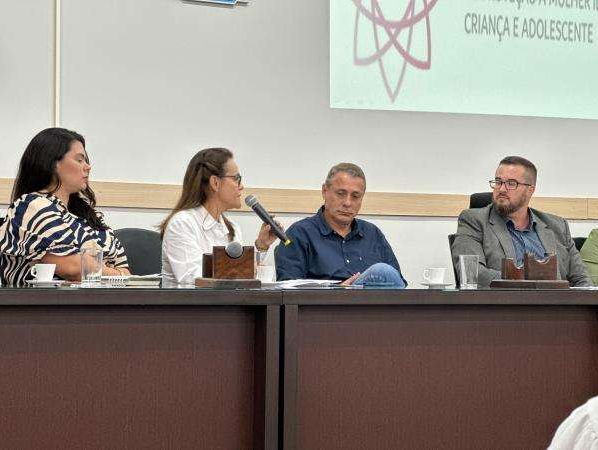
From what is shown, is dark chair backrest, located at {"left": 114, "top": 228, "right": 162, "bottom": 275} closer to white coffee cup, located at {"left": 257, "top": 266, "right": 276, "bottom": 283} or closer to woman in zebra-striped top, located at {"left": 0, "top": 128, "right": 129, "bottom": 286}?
woman in zebra-striped top, located at {"left": 0, "top": 128, "right": 129, "bottom": 286}

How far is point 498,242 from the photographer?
11.6 ft

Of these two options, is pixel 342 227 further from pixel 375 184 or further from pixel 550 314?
pixel 550 314

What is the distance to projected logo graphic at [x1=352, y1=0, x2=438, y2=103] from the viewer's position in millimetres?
4305

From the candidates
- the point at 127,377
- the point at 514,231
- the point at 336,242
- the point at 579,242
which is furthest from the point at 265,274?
the point at 579,242

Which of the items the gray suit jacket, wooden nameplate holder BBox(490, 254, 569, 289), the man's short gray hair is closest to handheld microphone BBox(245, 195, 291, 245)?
wooden nameplate holder BBox(490, 254, 569, 289)

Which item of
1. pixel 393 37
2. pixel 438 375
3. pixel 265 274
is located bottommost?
pixel 438 375

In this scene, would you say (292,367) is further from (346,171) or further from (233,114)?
(233,114)

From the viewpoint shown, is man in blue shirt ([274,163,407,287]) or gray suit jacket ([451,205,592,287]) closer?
man in blue shirt ([274,163,407,287])

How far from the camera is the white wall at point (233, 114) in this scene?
3875 mm

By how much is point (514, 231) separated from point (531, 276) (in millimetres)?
1368

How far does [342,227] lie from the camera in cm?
354

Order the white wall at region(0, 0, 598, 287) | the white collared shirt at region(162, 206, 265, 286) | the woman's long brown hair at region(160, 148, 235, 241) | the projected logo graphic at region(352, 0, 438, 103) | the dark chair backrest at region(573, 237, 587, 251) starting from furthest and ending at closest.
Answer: the projected logo graphic at region(352, 0, 438, 103) → the dark chair backrest at region(573, 237, 587, 251) → the white wall at region(0, 0, 598, 287) → the woman's long brown hair at region(160, 148, 235, 241) → the white collared shirt at region(162, 206, 265, 286)

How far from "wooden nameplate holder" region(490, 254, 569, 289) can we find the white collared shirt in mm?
1132

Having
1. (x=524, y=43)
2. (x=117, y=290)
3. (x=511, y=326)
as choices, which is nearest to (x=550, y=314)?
(x=511, y=326)
